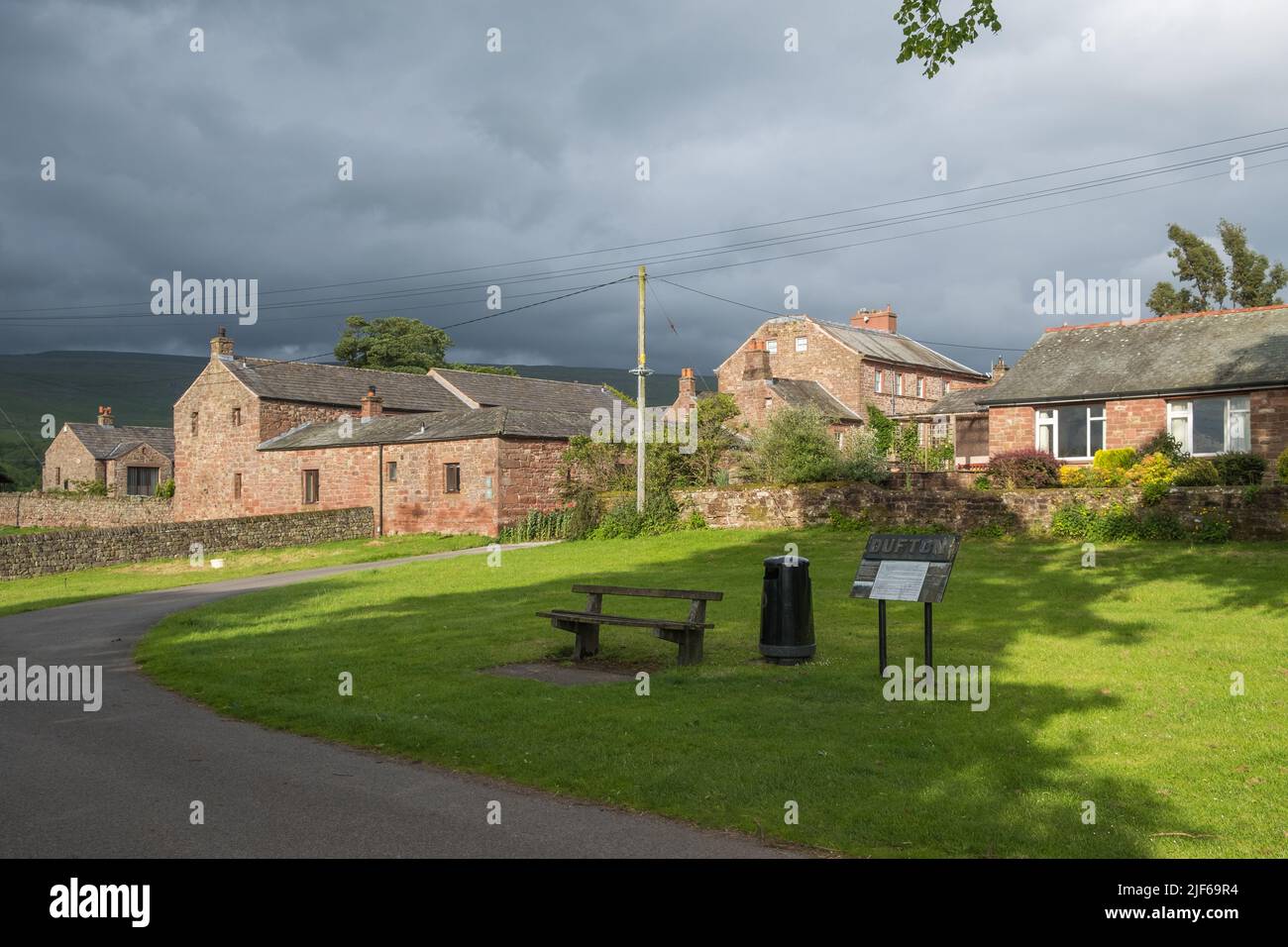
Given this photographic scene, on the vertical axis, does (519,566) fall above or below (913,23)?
below

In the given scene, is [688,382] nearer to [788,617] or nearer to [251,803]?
[788,617]

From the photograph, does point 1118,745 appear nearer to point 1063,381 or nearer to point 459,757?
point 459,757

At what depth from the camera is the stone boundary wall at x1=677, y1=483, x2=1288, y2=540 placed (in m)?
21.2

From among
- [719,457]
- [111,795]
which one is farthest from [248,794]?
[719,457]

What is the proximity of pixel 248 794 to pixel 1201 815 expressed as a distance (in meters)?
6.26

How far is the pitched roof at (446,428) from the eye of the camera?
34531 millimetres

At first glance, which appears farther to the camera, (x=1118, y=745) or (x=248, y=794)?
(x=1118, y=745)

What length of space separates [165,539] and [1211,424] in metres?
33.7

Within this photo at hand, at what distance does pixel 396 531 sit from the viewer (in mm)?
36781

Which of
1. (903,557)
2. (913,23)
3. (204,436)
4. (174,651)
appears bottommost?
(174,651)

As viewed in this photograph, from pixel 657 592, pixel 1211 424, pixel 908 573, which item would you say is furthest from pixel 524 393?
pixel 908 573

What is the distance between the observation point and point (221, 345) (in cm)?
4750

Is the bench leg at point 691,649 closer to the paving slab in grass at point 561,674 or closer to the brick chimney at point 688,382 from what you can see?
the paving slab in grass at point 561,674

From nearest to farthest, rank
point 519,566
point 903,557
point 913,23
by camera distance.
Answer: point 903,557 < point 913,23 < point 519,566
